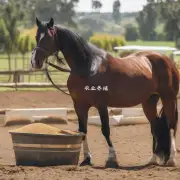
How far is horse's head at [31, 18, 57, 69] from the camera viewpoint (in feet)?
24.9

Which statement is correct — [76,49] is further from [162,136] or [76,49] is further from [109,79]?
[162,136]

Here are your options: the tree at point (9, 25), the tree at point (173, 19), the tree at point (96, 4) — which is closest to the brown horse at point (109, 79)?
the tree at point (9, 25)

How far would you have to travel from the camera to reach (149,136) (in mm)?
11469

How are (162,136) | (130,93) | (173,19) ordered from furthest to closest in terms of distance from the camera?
(173,19), (162,136), (130,93)

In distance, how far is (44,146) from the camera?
7.39 m

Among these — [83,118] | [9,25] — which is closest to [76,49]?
[83,118]

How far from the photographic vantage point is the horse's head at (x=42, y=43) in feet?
24.9

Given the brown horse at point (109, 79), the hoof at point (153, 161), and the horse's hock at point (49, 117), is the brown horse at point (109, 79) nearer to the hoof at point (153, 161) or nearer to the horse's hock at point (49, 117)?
the hoof at point (153, 161)

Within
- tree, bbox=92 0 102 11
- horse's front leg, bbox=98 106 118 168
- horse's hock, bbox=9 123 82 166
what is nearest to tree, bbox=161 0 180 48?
horse's front leg, bbox=98 106 118 168

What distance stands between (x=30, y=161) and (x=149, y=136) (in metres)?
4.39

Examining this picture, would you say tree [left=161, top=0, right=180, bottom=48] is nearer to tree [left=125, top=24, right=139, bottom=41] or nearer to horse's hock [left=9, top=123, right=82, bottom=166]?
tree [left=125, top=24, right=139, bottom=41]

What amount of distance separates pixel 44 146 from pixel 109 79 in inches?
52.4

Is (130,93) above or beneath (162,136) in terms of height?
above

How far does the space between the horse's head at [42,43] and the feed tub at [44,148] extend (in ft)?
3.12
